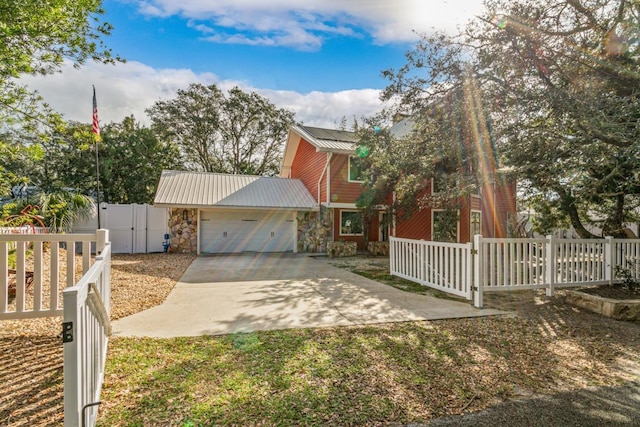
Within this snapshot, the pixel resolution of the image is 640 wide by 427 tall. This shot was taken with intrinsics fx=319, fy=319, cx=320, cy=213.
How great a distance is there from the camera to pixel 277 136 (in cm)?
2361

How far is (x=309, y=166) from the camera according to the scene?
15125 millimetres

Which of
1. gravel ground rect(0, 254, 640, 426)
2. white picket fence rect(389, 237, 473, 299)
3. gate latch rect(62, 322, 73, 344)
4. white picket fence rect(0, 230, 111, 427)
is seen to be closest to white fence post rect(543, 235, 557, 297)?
gravel ground rect(0, 254, 640, 426)

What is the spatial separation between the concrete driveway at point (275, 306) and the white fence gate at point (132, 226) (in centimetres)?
602

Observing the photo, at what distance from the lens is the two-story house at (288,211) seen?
41.9ft

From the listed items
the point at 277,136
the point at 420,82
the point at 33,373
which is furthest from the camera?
the point at 277,136

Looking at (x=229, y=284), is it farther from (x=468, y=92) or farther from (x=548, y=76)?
(x=548, y=76)

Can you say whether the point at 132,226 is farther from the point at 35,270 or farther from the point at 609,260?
the point at 609,260

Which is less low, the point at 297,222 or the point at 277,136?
the point at 277,136

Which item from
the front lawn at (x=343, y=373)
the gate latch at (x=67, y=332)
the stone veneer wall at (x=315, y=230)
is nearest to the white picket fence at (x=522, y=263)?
the front lawn at (x=343, y=373)

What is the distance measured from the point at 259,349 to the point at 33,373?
1955 millimetres

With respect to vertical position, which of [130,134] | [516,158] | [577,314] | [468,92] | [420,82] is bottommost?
[577,314]

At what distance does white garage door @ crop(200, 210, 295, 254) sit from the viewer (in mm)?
12984

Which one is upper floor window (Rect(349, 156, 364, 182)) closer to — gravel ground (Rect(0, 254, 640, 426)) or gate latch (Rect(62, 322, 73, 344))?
gravel ground (Rect(0, 254, 640, 426))

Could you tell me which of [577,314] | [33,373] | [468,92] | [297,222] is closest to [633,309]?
[577,314]
